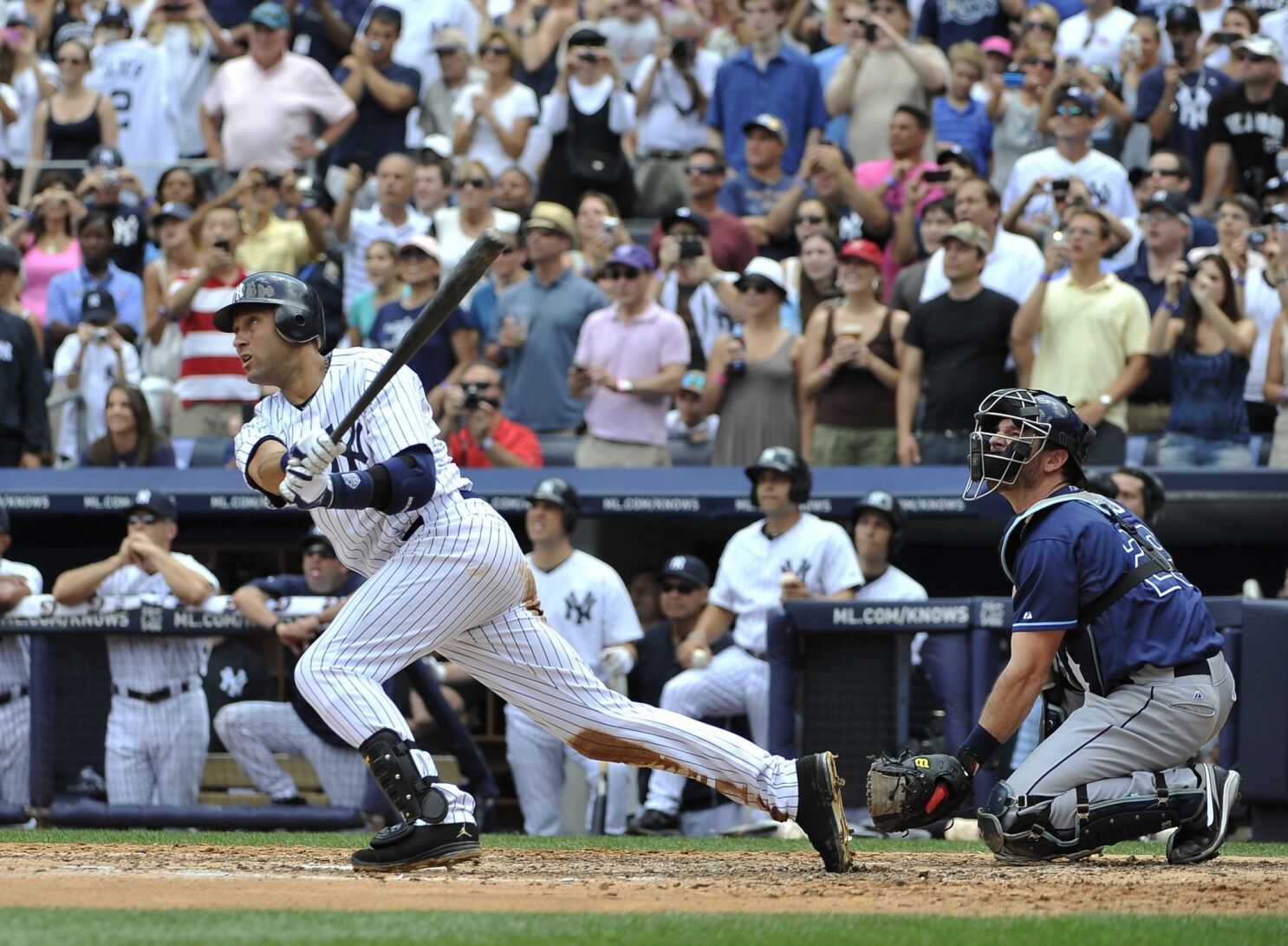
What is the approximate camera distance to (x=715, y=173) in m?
10.7

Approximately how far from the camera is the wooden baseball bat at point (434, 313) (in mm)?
4727

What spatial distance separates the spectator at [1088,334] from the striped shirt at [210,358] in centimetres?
416

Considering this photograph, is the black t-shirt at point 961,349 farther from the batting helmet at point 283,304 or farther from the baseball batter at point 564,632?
the batting helmet at point 283,304

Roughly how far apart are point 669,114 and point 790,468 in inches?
164

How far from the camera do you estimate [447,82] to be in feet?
41.6

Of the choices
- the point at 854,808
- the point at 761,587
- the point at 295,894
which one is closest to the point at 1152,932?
the point at 295,894

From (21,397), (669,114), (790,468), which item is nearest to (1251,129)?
(669,114)

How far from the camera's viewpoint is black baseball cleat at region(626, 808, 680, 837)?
25.8ft

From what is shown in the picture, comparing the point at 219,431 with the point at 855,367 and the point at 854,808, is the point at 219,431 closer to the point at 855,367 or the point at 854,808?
the point at 855,367

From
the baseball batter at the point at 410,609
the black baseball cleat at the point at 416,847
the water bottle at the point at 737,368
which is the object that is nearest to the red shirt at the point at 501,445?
the water bottle at the point at 737,368

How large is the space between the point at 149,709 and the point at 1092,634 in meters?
4.43

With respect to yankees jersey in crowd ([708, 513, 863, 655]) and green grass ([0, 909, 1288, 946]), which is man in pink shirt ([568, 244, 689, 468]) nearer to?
yankees jersey in crowd ([708, 513, 863, 655])

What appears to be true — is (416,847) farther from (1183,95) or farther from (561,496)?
(1183,95)

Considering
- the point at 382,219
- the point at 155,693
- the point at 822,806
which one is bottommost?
the point at 822,806
